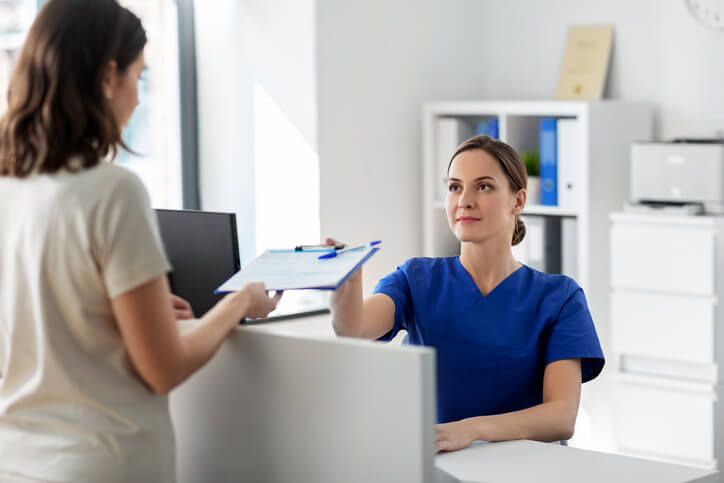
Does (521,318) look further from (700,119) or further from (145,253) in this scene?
(700,119)

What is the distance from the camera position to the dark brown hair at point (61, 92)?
125cm

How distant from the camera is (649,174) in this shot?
3484 mm

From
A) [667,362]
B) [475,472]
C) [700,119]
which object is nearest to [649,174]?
[700,119]

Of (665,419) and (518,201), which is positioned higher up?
(518,201)

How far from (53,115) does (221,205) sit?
2408 millimetres

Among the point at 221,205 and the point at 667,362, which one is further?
the point at 221,205

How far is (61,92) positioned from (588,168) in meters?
2.68

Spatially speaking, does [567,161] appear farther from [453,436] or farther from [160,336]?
[160,336]

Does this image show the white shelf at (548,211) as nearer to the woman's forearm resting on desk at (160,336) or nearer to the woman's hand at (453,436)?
the woman's hand at (453,436)

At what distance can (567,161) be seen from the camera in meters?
3.69

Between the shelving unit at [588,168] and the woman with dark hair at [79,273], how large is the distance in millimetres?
2570

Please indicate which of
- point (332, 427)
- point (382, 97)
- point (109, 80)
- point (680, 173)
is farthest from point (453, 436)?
point (382, 97)

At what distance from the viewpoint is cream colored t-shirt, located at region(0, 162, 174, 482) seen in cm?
123

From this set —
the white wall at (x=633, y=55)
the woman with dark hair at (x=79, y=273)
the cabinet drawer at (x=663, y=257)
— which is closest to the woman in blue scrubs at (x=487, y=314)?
the woman with dark hair at (x=79, y=273)
